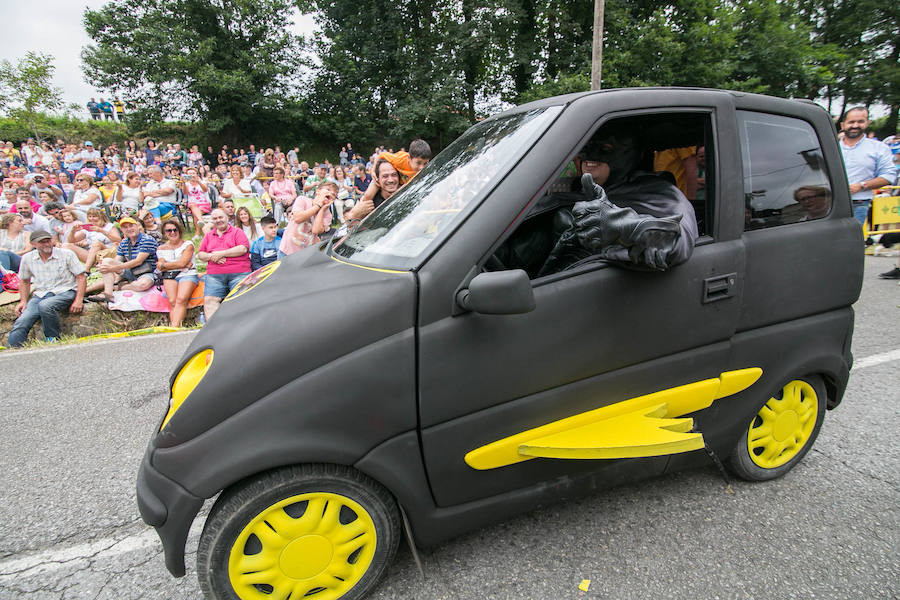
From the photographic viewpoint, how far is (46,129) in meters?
26.5

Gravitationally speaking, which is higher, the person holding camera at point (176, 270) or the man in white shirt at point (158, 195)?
the man in white shirt at point (158, 195)

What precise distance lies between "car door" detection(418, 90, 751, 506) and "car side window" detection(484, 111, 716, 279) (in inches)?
1.9

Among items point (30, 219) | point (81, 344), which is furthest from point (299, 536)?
point (30, 219)

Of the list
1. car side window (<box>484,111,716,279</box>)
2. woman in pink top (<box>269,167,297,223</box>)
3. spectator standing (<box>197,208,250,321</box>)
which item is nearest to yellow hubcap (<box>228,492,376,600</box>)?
car side window (<box>484,111,716,279</box>)

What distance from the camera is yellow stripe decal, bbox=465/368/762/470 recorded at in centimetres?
166

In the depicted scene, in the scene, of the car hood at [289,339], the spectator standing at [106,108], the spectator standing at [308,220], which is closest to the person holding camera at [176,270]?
the spectator standing at [308,220]

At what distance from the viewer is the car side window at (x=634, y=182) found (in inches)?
74.5

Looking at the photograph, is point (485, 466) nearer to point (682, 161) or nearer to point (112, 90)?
point (682, 161)

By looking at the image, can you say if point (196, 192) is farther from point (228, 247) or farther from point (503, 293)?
point (503, 293)

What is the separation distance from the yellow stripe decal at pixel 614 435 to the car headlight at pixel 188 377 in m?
0.95

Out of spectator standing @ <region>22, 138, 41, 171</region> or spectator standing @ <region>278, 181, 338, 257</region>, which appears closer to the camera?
spectator standing @ <region>278, 181, 338, 257</region>

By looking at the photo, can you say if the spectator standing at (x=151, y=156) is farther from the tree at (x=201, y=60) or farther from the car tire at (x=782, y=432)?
the car tire at (x=782, y=432)

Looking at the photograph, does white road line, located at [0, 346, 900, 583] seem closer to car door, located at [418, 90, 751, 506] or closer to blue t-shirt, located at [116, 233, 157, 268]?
car door, located at [418, 90, 751, 506]

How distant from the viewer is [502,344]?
1560 millimetres
